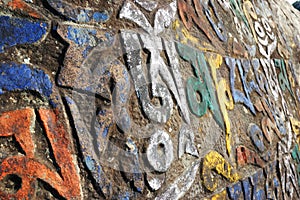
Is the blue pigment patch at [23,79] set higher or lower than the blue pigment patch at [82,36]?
lower

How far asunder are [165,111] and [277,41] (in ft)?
4.69

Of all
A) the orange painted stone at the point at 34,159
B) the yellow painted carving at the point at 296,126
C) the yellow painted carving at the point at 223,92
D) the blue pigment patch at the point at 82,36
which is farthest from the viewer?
the yellow painted carving at the point at 296,126

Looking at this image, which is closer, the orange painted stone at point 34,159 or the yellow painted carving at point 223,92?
the orange painted stone at point 34,159

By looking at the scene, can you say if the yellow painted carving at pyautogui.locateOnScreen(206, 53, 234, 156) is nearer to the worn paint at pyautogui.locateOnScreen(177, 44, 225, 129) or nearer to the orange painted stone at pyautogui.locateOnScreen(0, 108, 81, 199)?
the worn paint at pyautogui.locateOnScreen(177, 44, 225, 129)

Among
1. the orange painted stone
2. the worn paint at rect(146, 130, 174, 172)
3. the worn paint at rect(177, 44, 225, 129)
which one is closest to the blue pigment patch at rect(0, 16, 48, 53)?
the orange painted stone

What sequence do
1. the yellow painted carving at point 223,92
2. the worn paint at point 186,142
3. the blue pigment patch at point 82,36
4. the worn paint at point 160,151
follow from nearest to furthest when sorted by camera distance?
the blue pigment patch at point 82,36
the worn paint at point 160,151
the worn paint at point 186,142
the yellow painted carving at point 223,92

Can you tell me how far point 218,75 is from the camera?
145 cm

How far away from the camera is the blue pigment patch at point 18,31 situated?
2.76 ft

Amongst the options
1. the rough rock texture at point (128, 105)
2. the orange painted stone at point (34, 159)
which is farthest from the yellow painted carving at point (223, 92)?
the orange painted stone at point (34, 159)

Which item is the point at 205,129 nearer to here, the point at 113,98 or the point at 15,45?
the point at 113,98

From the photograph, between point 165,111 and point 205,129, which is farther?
point 205,129

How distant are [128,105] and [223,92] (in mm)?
516

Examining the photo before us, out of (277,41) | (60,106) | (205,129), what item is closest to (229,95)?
(205,129)

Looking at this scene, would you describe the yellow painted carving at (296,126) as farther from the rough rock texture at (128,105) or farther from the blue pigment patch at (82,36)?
the blue pigment patch at (82,36)
